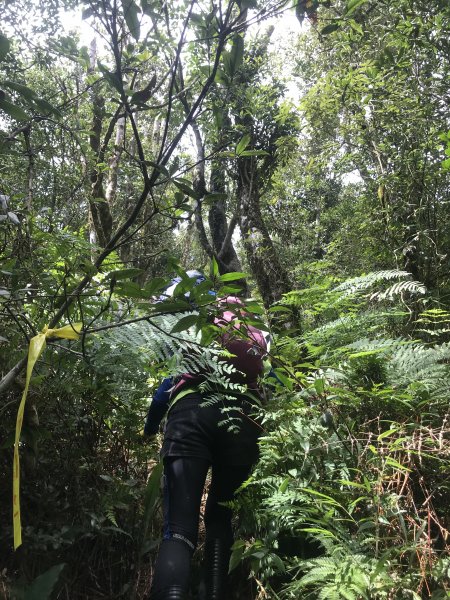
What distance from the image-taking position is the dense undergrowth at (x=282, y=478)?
4.99ft

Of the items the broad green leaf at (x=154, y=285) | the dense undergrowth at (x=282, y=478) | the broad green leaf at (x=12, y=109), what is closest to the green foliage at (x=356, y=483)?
the dense undergrowth at (x=282, y=478)

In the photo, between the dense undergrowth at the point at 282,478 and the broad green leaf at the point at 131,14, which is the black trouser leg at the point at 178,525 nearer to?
the dense undergrowth at the point at 282,478

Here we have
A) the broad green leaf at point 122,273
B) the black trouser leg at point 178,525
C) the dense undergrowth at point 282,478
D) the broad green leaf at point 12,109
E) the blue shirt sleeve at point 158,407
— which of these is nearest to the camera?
the broad green leaf at point 122,273

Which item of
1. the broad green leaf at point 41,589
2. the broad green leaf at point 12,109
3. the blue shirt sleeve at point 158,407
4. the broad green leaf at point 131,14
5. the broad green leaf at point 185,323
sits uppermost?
the broad green leaf at point 131,14

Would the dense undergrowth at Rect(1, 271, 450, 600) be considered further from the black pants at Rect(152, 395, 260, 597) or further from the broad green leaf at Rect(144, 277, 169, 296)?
the broad green leaf at Rect(144, 277, 169, 296)

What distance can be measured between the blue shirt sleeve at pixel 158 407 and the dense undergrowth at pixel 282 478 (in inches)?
4.5

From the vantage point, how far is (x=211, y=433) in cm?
226

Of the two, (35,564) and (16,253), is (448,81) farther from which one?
(35,564)

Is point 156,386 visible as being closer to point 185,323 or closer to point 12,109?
point 185,323

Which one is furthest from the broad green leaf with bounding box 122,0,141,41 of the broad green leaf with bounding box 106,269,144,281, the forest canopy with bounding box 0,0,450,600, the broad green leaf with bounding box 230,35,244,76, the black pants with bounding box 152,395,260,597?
the black pants with bounding box 152,395,260,597

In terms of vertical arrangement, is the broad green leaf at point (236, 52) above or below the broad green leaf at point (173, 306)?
above

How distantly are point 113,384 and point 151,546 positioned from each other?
87 centimetres

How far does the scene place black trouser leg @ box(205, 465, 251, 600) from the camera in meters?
2.16

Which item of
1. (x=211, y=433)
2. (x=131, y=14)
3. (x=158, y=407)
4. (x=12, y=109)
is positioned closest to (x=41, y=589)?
(x=12, y=109)
